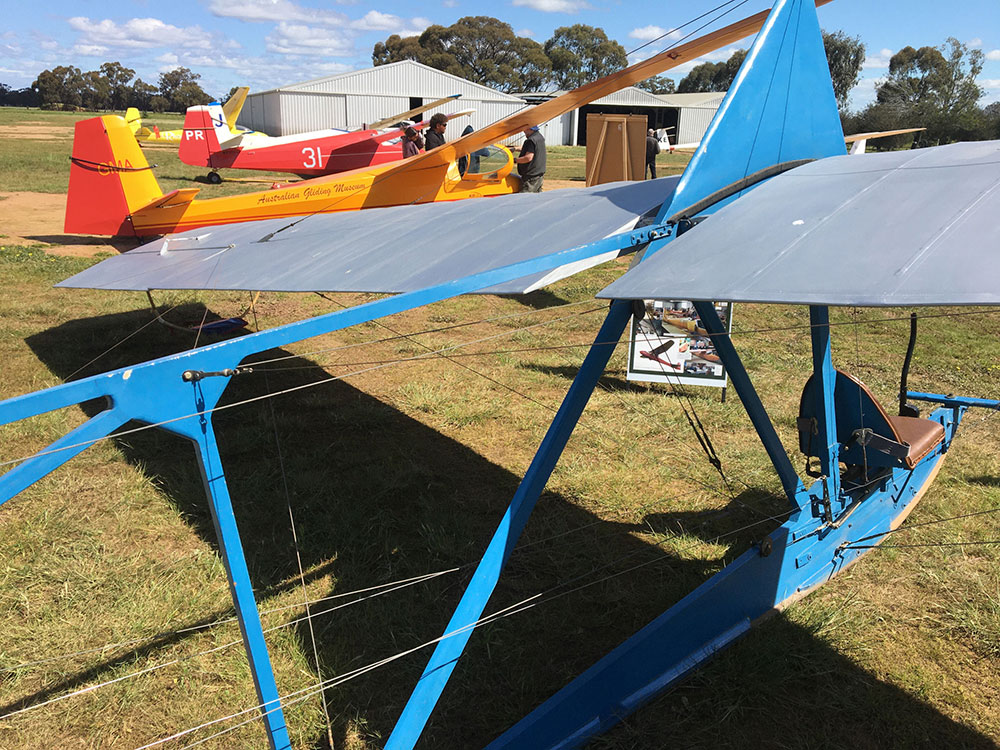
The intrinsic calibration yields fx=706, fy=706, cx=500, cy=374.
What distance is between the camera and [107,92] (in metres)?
111

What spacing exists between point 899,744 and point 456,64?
92464 mm

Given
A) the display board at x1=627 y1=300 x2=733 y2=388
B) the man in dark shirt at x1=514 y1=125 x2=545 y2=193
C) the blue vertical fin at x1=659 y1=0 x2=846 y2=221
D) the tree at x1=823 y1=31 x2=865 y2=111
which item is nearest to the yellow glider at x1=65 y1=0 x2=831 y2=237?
the man in dark shirt at x1=514 y1=125 x2=545 y2=193

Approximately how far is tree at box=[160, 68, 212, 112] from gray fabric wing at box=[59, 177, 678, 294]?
12961cm

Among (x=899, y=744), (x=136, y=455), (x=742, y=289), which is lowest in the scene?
(x=899, y=744)

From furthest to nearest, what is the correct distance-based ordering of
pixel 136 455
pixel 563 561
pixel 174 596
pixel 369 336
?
pixel 369 336 < pixel 136 455 < pixel 563 561 < pixel 174 596

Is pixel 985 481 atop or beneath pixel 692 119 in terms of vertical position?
beneath

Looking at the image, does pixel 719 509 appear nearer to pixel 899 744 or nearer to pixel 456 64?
pixel 899 744

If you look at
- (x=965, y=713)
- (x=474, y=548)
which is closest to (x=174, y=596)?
(x=474, y=548)

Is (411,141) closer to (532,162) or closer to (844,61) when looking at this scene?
(532,162)

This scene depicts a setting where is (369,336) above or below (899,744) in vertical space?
above

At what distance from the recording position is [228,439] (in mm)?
5738

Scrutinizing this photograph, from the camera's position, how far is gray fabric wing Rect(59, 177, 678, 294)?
320 cm

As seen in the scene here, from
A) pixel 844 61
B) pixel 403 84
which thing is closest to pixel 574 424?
pixel 403 84

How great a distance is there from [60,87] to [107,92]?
24.3 ft
